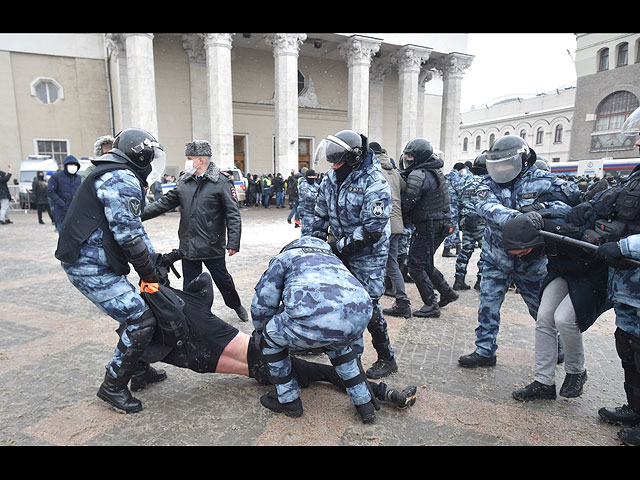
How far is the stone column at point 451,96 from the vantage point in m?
26.7

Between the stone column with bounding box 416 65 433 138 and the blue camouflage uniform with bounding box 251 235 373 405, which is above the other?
the stone column with bounding box 416 65 433 138

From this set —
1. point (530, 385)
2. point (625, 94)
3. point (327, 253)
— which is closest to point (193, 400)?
point (327, 253)

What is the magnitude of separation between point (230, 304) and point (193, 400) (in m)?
1.82

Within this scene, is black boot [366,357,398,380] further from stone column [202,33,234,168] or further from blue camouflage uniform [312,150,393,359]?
stone column [202,33,234,168]

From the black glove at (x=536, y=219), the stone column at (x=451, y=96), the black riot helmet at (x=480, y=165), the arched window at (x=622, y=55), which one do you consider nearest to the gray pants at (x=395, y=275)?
the black riot helmet at (x=480, y=165)

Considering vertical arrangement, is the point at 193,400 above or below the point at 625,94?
below

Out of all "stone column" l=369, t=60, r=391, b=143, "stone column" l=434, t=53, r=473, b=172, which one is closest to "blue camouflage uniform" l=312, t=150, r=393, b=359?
"stone column" l=434, t=53, r=473, b=172

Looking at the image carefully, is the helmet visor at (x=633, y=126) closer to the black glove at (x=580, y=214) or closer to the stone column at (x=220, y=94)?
the black glove at (x=580, y=214)

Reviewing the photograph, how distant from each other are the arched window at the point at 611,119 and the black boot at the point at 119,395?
39656 millimetres

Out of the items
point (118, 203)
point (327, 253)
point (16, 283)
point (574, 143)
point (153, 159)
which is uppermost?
point (574, 143)

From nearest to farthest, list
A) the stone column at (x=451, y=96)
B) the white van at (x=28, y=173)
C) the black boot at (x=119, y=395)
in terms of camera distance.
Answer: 1. the black boot at (x=119, y=395)
2. the white van at (x=28, y=173)
3. the stone column at (x=451, y=96)

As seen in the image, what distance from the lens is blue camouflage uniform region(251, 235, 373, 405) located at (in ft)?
8.20

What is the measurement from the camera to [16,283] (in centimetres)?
Answer: 652
